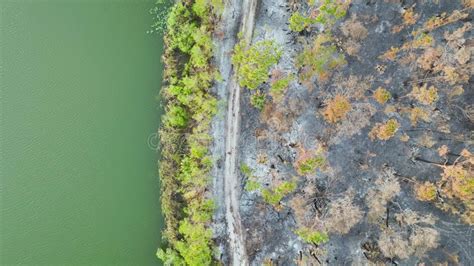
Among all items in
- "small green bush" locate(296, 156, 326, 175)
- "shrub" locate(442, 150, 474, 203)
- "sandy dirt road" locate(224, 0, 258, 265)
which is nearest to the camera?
"shrub" locate(442, 150, 474, 203)

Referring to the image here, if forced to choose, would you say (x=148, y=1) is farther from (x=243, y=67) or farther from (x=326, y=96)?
(x=326, y=96)

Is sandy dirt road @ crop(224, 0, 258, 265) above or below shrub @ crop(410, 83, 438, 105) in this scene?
below

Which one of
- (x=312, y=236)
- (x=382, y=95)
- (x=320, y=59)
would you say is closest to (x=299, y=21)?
(x=320, y=59)

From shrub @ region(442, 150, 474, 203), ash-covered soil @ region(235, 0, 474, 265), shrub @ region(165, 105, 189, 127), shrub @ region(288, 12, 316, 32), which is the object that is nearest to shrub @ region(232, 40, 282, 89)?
ash-covered soil @ region(235, 0, 474, 265)

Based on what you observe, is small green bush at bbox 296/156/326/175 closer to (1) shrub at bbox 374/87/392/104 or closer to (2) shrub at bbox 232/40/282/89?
(1) shrub at bbox 374/87/392/104

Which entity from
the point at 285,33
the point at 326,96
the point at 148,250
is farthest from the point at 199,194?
the point at 285,33

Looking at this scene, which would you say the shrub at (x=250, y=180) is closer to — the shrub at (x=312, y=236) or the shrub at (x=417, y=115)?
the shrub at (x=312, y=236)
